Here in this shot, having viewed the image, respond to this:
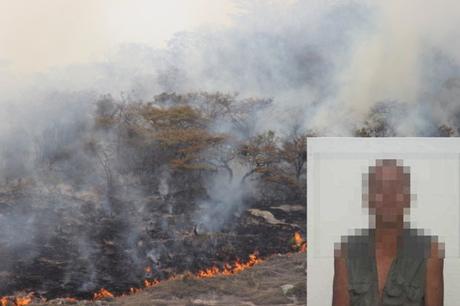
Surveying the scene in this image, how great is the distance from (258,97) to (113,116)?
2.69 ft

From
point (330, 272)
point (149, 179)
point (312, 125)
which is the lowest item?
point (330, 272)

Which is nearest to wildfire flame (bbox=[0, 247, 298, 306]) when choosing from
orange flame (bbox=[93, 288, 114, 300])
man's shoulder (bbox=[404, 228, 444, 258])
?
orange flame (bbox=[93, 288, 114, 300])

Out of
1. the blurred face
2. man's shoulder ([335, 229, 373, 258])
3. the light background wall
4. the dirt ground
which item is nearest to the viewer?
the blurred face

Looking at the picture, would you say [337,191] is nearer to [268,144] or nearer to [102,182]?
[268,144]

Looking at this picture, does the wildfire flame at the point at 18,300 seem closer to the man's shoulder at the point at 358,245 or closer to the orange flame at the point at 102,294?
the orange flame at the point at 102,294

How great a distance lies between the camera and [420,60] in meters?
4.00

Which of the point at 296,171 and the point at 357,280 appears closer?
the point at 357,280

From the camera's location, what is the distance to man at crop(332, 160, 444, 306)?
8.64 feet

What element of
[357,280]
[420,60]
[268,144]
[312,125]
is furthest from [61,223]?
[420,60]

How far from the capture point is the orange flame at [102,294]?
4.00 meters

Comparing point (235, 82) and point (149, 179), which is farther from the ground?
point (235, 82)

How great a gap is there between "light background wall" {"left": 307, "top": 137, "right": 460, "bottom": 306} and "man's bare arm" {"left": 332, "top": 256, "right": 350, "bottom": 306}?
1.14m

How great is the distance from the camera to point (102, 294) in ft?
13.1

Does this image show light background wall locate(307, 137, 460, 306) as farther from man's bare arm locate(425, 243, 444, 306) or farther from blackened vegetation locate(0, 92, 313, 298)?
man's bare arm locate(425, 243, 444, 306)
